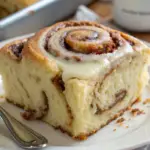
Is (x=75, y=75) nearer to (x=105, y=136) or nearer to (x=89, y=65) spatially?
(x=89, y=65)

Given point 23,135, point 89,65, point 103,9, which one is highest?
point 89,65

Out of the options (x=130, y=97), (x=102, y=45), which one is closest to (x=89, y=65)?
(x=102, y=45)

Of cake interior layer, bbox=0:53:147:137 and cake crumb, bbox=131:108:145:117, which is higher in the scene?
cake interior layer, bbox=0:53:147:137

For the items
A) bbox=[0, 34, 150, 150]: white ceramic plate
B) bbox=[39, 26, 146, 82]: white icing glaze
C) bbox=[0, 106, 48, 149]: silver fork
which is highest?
bbox=[39, 26, 146, 82]: white icing glaze

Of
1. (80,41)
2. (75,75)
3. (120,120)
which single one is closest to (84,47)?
(80,41)

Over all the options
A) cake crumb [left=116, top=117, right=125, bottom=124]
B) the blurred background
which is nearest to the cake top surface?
cake crumb [left=116, top=117, right=125, bottom=124]

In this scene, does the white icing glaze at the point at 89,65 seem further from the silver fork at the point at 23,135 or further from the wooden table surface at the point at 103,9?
the wooden table surface at the point at 103,9

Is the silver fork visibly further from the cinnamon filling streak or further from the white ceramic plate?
the cinnamon filling streak

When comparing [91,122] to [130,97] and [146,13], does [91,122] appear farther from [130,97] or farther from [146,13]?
[146,13]
